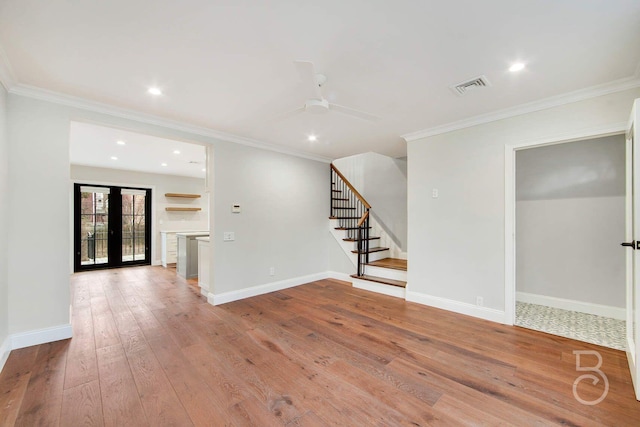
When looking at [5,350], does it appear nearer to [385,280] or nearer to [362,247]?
[385,280]

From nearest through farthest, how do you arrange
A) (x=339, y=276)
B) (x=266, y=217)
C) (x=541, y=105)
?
(x=541, y=105) < (x=266, y=217) < (x=339, y=276)

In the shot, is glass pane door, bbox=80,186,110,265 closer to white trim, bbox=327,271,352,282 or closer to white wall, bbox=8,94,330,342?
white wall, bbox=8,94,330,342

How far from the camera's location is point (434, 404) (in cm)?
185

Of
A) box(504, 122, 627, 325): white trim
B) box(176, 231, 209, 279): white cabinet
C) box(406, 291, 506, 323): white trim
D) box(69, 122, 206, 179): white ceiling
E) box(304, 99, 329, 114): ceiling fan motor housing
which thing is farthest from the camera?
box(176, 231, 209, 279): white cabinet

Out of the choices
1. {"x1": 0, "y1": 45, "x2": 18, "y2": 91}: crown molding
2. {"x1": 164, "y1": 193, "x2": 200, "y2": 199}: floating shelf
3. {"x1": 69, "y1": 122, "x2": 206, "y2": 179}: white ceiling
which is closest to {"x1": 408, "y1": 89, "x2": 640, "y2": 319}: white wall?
{"x1": 69, "y1": 122, "x2": 206, "y2": 179}: white ceiling

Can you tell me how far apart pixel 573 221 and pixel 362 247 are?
3.17 metres

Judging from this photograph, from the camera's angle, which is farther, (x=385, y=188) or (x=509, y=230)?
(x=385, y=188)

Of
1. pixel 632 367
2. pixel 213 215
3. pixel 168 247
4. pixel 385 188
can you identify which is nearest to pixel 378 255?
pixel 385 188

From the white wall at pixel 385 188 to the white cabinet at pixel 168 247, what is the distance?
509 centimetres

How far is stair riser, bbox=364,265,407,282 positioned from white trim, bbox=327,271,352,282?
0.42 m

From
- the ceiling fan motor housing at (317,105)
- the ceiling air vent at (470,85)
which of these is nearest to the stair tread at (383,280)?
the ceiling air vent at (470,85)

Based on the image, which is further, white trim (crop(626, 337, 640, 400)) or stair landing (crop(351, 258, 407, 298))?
stair landing (crop(351, 258, 407, 298))

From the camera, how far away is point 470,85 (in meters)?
2.54

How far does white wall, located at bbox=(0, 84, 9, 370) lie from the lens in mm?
2377
